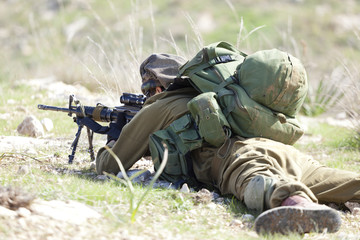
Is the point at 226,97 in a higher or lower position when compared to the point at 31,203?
higher

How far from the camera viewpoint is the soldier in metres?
2.73

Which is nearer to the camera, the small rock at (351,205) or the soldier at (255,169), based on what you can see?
the soldier at (255,169)

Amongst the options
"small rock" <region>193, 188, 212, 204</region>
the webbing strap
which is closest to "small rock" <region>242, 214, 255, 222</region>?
"small rock" <region>193, 188, 212, 204</region>

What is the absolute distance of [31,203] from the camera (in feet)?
8.57

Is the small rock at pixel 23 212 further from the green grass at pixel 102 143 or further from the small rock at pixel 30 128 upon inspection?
the small rock at pixel 30 128

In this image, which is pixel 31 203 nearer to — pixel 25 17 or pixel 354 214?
pixel 354 214

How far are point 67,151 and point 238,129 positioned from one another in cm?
197

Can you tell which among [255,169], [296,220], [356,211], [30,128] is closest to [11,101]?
[30,128]

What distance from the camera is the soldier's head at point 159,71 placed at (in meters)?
4.11

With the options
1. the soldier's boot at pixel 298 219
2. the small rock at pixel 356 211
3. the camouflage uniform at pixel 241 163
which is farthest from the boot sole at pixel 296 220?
the small rock at pixel 356 211

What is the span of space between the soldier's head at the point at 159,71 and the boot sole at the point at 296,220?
5.50 feet

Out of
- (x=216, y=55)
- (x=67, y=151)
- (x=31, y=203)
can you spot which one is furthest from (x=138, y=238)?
(x=67, y=151)

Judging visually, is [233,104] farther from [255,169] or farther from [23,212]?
[23,212]

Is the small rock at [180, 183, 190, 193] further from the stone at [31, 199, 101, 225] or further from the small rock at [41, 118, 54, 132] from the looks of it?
the small rock at [41, 118, 54, 132]
